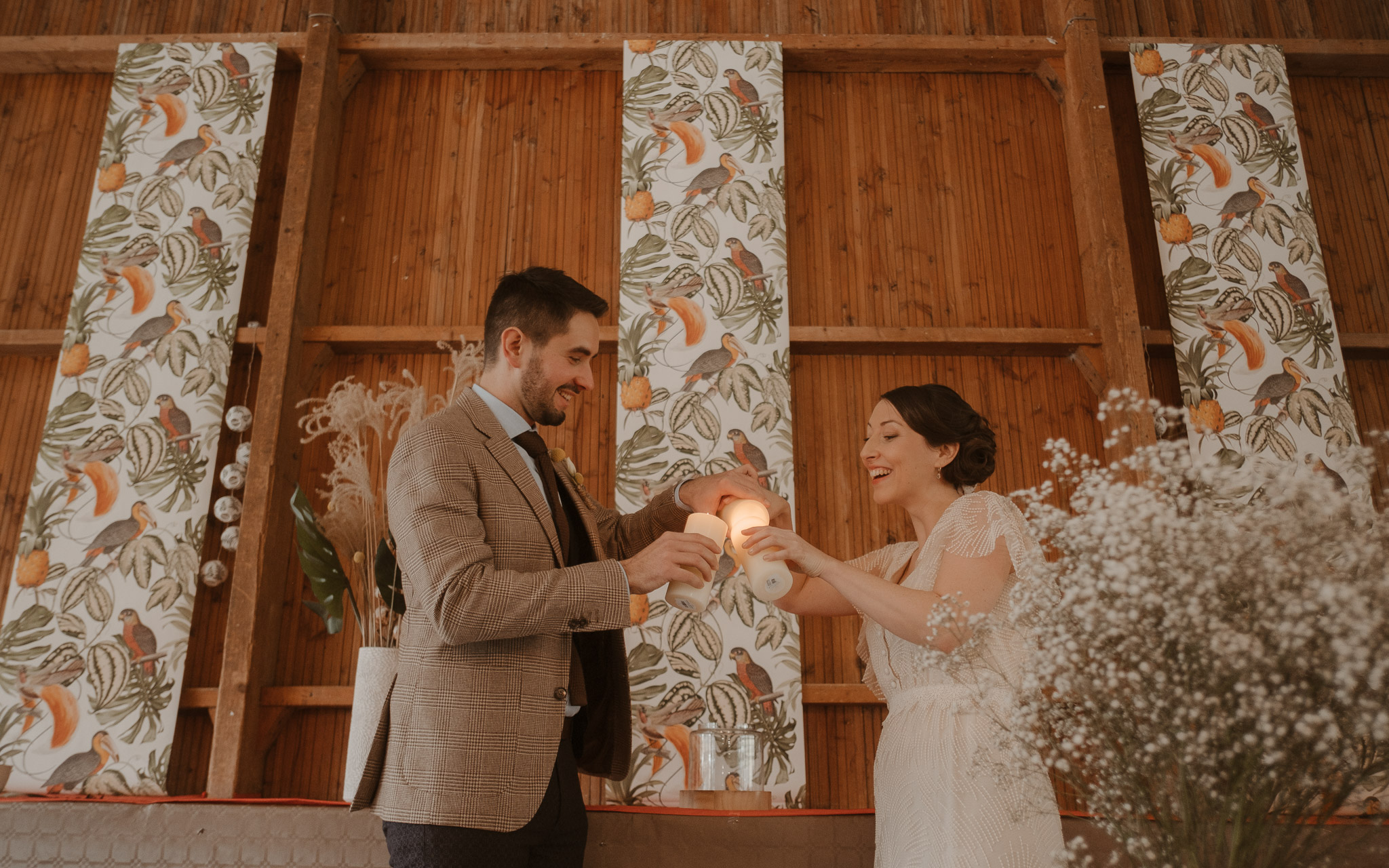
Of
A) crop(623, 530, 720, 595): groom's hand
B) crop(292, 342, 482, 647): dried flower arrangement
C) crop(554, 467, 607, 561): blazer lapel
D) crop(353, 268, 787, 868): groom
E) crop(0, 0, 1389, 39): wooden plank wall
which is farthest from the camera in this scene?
crop(0, 0, 1389, 39): wooden plank wall

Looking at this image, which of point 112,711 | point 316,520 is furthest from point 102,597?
point 316,520

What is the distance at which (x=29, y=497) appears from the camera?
11.2ft

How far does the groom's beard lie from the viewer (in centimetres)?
196

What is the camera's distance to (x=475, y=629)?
61.1 inches

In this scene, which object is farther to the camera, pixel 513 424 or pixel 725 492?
pixel 725 492

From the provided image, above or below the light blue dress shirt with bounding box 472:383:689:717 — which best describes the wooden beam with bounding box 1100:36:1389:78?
above

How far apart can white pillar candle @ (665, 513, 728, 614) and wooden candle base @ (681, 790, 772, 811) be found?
727 mm

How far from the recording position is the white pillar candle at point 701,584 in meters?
1.68

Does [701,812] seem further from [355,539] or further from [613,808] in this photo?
[355,539]

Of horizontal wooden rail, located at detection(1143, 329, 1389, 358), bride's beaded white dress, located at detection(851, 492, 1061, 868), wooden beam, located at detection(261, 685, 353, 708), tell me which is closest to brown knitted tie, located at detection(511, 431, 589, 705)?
bride's beaded white dress, located at detection(851, 492, 1061, 868)

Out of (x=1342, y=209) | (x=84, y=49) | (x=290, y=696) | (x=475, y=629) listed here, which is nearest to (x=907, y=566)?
(x=475, y=629)

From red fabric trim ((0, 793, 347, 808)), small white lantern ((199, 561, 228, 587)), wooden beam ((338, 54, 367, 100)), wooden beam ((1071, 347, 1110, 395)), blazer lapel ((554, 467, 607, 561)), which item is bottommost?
red fabric trim ((0, 793, 347, 808))

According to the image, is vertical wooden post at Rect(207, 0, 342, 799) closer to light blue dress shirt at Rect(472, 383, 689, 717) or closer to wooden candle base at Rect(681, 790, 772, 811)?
wooden candle base at Rect(681, 790, 772, 811)

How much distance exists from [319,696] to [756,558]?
87.7 inches
